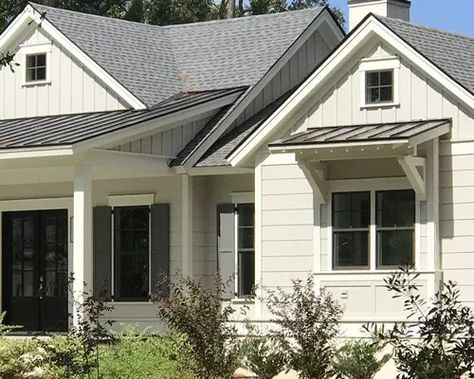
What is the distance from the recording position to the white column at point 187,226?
985 inches

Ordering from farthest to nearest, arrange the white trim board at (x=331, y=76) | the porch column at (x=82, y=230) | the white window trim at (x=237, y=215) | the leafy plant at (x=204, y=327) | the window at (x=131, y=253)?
the window at (x=131, y=253)
the white window trim at (x=237, y=215)
the porch column at (x=82, y=230)
the white trim board at (x=331, y=76)
the leafy plant at (x=204, y=327)

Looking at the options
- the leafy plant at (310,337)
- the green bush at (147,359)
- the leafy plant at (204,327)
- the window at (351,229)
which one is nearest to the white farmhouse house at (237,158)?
the window at (351,229)

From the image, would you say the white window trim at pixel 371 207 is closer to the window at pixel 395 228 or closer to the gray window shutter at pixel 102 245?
the window at pixel 395 228

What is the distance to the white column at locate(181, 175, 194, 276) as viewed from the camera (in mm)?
25031

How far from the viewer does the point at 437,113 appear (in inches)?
854

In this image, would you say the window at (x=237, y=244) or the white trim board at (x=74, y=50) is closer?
the window at (x=237, y=244)

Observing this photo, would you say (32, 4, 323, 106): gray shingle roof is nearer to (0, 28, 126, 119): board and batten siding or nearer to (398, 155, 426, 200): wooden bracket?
(0, 28, 126, 119): board and batten siding

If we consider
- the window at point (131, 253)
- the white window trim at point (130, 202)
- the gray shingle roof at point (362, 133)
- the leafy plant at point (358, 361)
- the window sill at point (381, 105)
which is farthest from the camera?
the window at point (131, 253)

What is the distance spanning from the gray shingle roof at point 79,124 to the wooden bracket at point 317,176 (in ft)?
11.5

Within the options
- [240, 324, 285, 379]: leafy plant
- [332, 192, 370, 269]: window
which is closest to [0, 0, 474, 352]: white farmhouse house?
[332, 192, 370, 269]: window

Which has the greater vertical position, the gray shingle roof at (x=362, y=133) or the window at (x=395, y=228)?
the gray shingle roof at (x=362, y=133)

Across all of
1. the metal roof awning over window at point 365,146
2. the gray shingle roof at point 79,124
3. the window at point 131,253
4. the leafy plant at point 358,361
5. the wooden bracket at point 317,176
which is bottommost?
the leafy plant at point 358,361

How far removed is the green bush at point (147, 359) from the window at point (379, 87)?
5263 millimetres

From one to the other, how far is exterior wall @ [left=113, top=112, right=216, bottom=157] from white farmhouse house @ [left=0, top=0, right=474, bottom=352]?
0.13 ft
